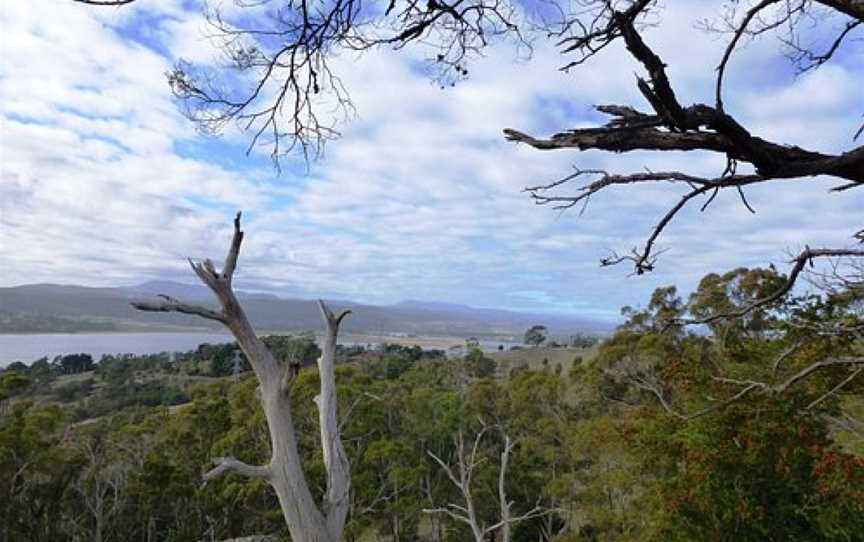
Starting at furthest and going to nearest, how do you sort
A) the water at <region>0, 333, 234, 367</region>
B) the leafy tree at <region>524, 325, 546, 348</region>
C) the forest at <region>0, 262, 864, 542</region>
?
the water at <region>0, 333, 234, 367</region> < the leafy tree at <region>524, 325, 546, 348</region> < the forest at <region>0, 262, 864, 542</region>

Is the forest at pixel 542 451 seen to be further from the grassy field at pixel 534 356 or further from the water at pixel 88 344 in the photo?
the water at pixel 88 344

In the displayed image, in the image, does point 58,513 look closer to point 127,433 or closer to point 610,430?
point 127,433

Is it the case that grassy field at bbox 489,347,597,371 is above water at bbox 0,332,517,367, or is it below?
above

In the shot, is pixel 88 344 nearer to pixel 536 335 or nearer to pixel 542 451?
pixel 536 335

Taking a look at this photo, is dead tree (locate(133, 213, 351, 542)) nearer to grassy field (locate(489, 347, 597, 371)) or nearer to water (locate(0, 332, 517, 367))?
grassy field (locate(489, 347, 597, 371))

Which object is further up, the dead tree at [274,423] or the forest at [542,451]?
the dead tree at [274,423]

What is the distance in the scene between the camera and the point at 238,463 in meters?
3.88

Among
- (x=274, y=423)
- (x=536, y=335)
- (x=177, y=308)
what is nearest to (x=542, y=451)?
(x=274, y=423)

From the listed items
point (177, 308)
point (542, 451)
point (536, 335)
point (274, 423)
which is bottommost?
point (542, 451)

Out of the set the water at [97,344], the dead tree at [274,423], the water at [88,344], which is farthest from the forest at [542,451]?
the water at [88,344]

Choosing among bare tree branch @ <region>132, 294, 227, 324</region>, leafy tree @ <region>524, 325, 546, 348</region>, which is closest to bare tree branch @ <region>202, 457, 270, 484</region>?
bare tree branch @ <region>132, 294, 227, 324</region>

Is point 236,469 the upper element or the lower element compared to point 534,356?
upper

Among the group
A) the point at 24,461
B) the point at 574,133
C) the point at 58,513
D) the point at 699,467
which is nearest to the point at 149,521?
the point at 58,513

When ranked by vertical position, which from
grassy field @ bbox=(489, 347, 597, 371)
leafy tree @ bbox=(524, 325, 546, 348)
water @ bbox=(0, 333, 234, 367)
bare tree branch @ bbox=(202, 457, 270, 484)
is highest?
leafy tree @ bbox=(524, 325, 546, 348)
